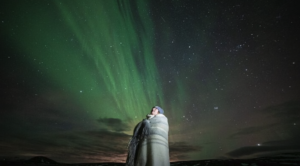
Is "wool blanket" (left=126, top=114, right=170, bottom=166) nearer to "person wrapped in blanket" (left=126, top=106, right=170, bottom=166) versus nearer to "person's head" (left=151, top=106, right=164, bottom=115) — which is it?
"person wrapped in blanket" (left=126, top=106, right=170, bottom=166)

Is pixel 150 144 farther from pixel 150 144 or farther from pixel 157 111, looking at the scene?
pixel 157 111

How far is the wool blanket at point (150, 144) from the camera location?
4.81 m

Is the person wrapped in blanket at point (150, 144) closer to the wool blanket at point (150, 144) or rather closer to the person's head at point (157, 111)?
the wool blanket at point (150, 144)

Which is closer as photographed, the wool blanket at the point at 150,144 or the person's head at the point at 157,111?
the wool blanket at the point at 150,144

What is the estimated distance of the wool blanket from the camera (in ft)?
15.8

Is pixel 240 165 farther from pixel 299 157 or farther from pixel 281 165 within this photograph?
pixel 299 157

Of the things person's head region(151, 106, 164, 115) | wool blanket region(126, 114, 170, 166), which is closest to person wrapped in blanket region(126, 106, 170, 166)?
wool blanket region(126, 114, 170, 166)

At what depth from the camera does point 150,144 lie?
16.4 feet

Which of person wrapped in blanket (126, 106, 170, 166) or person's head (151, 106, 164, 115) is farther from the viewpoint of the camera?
person's head (151, 106, 164, 115)

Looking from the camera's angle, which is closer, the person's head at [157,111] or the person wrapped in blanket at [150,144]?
the person wrapped in blanket at [150,144]

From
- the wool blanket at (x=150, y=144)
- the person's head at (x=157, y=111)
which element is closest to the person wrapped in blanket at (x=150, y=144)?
the wool blanket at (x=150, y=144)

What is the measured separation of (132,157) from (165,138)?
118 cm

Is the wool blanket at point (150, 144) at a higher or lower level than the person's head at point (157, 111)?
Result: lower

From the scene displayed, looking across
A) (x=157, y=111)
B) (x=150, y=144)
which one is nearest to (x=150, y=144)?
(x=150, y=144)
